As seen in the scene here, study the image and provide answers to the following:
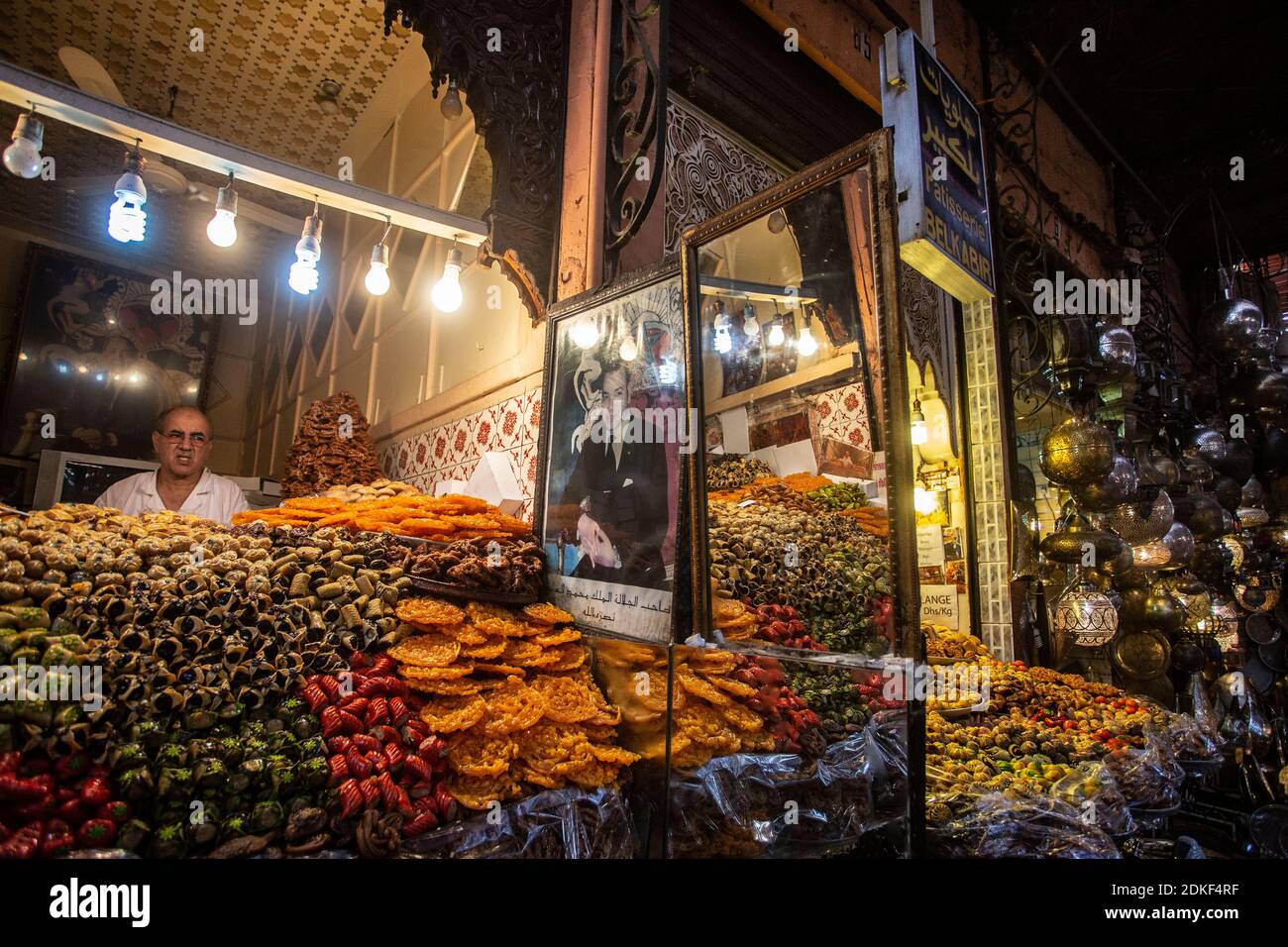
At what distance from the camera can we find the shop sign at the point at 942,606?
185 inches

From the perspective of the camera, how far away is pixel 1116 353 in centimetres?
498

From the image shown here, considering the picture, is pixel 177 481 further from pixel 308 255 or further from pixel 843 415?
pixel 843 415

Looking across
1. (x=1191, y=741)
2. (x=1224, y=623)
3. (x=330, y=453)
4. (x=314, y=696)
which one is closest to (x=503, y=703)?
(x=314, y=696)

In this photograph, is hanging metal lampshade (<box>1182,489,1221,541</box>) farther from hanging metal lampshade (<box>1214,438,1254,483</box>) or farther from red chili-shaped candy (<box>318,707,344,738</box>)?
red chili-shaped candy (<box>318,707,344,738</box>)

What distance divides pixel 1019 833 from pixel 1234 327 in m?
6.44

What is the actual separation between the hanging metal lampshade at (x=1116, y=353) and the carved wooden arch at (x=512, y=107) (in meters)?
4.37

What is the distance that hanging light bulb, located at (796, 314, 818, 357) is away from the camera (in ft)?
6.95

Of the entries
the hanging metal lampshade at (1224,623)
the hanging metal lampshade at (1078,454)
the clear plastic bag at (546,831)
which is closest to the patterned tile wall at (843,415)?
the clear plastic bag at (546,831)

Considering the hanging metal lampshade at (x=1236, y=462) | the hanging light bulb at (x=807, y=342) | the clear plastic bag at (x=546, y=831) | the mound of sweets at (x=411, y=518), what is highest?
the hanging metal lampshade at (x=1236, y=462)

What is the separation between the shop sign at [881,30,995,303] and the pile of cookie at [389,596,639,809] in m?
2.28

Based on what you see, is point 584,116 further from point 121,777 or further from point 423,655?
point 121,777

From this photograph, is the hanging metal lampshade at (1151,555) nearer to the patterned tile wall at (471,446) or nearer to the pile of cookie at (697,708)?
the pile of cookie at (697,708)
